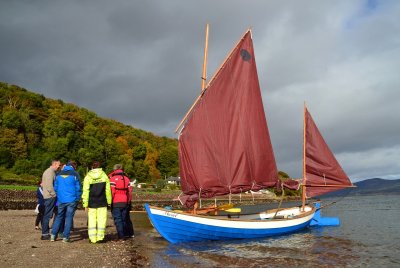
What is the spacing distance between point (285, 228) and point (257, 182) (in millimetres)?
3175

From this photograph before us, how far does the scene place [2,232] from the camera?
16.7 meters

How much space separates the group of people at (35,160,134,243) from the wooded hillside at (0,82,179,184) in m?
55.6

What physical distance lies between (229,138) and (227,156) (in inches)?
40.0

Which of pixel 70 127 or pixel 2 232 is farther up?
pixel 70 127

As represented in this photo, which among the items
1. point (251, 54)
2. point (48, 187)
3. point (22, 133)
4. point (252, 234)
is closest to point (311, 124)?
point (251, 54)

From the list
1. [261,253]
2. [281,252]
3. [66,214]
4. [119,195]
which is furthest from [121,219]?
[281,252]

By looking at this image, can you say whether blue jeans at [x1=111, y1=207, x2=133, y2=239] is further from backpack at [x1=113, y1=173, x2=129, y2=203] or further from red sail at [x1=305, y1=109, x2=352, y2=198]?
red sail at [x1=305, y1=109, x2=352, y2=198]

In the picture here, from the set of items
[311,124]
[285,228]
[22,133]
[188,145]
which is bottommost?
[285,228]

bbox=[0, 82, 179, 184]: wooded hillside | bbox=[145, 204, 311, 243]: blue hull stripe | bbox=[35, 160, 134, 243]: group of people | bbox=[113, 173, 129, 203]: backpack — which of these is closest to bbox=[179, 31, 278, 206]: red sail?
bbox=[145, 204, 311, 243]: blue hull stripe

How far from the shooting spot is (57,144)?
98062 mm

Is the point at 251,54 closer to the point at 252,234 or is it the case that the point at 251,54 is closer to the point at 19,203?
the point at 252,234

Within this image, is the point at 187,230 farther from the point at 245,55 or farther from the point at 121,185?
the point at 245,55

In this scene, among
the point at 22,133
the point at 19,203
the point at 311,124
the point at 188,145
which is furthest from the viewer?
the point at 22,133

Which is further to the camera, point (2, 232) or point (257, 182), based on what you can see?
point (257, 182)
